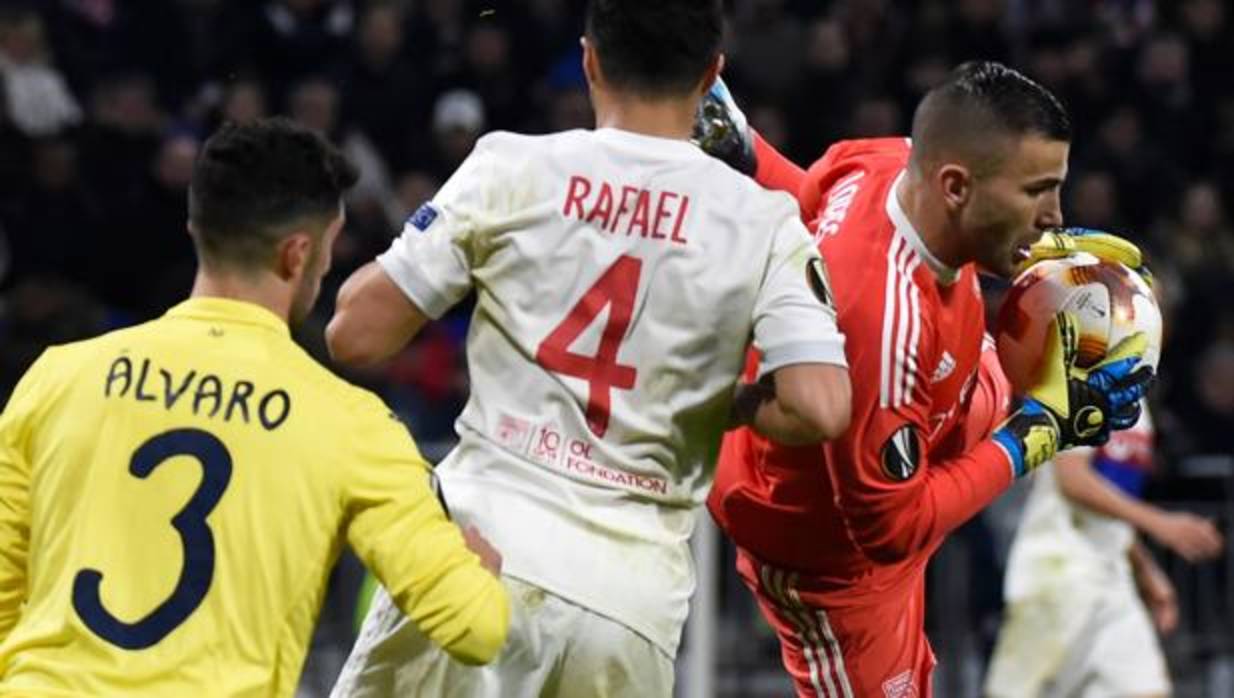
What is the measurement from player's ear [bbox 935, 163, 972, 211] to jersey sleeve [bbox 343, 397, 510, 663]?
1499 millimetres

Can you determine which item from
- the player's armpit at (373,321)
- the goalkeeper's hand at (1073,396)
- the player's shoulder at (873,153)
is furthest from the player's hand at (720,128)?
the player's armpit at (373,321)

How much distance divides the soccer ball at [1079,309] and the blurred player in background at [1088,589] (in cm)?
391

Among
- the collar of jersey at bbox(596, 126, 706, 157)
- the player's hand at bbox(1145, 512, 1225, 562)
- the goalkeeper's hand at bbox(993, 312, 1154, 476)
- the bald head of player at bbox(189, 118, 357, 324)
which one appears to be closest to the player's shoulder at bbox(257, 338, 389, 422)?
the bald head of player at bbox(189, 118, 357, 324)

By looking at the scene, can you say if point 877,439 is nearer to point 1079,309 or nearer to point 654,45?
point 1079,309

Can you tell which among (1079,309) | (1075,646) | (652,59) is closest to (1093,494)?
(1075,646)

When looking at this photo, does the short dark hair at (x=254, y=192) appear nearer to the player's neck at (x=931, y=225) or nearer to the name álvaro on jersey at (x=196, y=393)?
the name álvaro on jersey at (x=196, y=393)

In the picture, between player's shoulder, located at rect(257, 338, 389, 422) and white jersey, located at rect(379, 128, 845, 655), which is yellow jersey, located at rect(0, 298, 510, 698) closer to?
player's shoulder, located at rect(257, 338, 389, 422)

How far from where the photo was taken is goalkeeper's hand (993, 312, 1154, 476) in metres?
5.33

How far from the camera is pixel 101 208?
1123 centimetres

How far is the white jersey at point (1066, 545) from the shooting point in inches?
378

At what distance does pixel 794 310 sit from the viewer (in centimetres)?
455

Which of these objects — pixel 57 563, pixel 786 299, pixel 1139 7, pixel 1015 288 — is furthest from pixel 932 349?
pixel 1139 7

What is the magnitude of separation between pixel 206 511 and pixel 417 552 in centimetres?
34

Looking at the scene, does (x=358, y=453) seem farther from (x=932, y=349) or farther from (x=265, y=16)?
(x=265, y=16)
